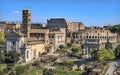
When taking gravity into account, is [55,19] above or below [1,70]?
above

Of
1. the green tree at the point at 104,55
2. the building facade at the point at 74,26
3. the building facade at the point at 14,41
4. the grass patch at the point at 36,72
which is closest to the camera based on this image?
the grass patch at the point at 36,72

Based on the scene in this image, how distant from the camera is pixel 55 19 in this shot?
6216cm

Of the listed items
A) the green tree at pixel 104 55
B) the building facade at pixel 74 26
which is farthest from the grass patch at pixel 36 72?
the building facade at pixel 74 26

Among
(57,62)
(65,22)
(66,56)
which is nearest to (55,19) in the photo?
(65,22)

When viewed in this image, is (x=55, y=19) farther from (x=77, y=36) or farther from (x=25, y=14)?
(x=25, y=14)

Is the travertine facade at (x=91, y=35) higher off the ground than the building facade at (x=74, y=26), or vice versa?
the building facade at (x=74, y=26)

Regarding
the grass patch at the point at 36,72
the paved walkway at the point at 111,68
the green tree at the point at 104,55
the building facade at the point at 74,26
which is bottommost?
the grass patch at the point at 36,72

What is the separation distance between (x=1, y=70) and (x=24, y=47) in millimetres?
8484

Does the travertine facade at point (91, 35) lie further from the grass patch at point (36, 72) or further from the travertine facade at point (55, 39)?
the grass patch at point (36, 72)

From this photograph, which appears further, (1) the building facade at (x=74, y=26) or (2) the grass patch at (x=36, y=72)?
(1) the building facade at (x=74, y=26)

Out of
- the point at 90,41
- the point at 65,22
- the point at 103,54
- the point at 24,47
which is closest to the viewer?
the point at 103,54

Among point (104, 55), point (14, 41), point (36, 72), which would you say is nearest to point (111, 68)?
point (104, 55)

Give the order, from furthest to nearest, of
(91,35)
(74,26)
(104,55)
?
(74,26) < (91,35) < (104,55)

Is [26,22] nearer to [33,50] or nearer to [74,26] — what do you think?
[33,50]
